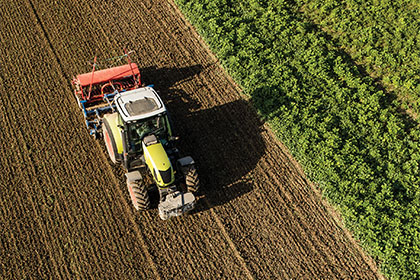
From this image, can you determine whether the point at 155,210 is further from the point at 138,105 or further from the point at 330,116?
the point at 330,116

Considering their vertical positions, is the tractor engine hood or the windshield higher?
the windshield

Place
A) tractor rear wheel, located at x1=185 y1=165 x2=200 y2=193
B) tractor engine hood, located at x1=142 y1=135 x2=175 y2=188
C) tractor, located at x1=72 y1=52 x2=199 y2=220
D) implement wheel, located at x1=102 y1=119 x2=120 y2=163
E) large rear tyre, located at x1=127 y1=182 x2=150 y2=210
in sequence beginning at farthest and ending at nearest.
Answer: implement wheel, located at x1=102 y1=119 x2=120 y2=163 → tractor rear wheel, located at x1=185 y1=165 x2=200 y2=193 → large rear tyre, located at x1=127 y1=182 x2=150 y2=210 → tractor, located at x1=72 y1=52 x2=199 y2=220 → tractor engine hood, located at x1=142 y1=135 x2=175 y2=188

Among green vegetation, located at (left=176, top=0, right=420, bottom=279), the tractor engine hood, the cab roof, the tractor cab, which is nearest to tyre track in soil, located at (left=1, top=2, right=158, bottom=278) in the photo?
the tractor engine hood

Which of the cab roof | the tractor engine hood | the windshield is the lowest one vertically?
the tractor engine hood

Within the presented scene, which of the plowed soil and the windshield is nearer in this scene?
the plowed soil

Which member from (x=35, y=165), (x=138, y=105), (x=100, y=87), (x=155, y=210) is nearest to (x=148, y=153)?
(x=138, y=105)

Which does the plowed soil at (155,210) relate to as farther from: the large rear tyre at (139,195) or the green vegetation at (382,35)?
the green vegetation at (382,35)

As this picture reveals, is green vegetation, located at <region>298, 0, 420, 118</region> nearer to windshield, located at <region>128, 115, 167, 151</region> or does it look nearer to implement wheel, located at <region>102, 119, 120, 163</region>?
windshield, located at <region>128, 115, 167, 151</region>
